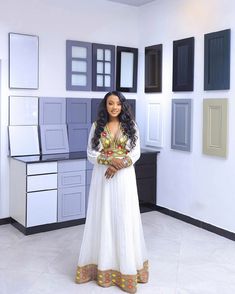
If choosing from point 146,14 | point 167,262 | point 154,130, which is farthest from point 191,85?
point 167,262

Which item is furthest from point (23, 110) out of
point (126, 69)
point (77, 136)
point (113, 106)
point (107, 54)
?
point (113, 106)

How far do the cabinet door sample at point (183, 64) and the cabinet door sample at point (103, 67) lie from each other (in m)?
0.90

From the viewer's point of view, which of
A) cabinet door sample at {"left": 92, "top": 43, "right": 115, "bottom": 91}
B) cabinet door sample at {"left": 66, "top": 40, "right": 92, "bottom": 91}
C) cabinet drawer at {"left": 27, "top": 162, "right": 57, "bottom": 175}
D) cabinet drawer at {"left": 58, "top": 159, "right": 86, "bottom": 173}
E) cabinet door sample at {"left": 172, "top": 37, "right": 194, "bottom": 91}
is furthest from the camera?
cabinet door sample at {"left": 92, "top": 43, "right": 115, "bottom": 91}

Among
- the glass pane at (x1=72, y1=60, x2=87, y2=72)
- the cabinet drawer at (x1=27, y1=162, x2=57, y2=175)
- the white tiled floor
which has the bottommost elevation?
the white tiled floor

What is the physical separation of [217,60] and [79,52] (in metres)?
1.79

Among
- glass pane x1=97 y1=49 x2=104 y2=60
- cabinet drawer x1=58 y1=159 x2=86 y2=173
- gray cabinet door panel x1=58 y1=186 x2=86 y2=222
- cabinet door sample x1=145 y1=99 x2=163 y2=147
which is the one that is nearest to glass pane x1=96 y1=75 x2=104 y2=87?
glass pane x1=97 y1=49 x2=104 y2=60

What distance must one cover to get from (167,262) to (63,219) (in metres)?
1.48

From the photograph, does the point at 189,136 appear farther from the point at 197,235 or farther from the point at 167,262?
the point at 167,262

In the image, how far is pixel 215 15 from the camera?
425 centimetres

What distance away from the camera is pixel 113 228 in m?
3.01

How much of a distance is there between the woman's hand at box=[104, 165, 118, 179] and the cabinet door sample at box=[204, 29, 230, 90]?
1879 mm

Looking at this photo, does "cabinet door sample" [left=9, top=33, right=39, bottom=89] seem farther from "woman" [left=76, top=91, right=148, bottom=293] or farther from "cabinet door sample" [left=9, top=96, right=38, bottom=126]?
"woman" [left=76, top=91, right=148, bottom=293]

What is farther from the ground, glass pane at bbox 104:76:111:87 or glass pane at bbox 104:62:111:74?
glass pane at bbox 104:62:111:74

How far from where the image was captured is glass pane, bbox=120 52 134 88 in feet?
17.7
